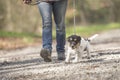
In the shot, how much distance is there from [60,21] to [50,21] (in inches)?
16.4

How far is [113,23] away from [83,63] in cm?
4226

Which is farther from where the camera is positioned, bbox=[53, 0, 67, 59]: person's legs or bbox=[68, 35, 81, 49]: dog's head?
bbox=[53, 0, 67, 59]: person's legs

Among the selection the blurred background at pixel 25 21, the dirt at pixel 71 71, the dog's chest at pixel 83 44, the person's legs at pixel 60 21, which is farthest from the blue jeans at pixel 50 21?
the blurred background at pixel 25 21

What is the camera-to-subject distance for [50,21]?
1213cm

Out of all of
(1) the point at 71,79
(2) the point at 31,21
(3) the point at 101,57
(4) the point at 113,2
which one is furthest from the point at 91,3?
(1) the point at 71,79

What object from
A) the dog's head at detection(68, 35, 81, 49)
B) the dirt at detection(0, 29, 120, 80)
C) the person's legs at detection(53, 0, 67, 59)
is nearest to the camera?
the dirt at detection(0, 29, 120, 80)

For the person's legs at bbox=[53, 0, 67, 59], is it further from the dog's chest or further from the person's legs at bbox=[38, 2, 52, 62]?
the dog's chest

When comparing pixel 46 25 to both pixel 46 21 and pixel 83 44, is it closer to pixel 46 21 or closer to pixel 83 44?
pixel 46 21

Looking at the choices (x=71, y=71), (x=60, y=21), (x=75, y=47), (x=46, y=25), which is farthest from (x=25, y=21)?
(x=71, y=71)

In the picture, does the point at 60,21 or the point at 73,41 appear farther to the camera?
the point at 60,21

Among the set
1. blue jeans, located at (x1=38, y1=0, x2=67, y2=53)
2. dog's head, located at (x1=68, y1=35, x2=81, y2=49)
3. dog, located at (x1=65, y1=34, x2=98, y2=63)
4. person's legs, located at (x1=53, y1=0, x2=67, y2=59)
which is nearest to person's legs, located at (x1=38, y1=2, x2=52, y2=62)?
blue jeans, located at (x1=38, y1=0, x2=67, y2=53)

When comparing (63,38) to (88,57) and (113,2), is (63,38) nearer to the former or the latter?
(88,57)

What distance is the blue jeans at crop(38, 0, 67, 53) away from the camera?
12133 mm

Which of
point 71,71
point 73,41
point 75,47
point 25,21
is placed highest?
point 73,41
